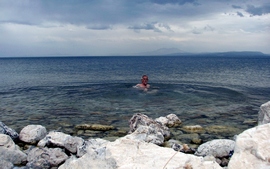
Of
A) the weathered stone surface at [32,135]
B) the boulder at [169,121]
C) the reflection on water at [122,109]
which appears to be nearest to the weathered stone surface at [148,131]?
the boulder at [169,121]

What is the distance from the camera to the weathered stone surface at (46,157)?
31.8 feet

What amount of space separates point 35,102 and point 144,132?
705 inches

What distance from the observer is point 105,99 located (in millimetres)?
27094

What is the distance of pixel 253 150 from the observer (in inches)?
228

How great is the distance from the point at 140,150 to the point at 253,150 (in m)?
3.15

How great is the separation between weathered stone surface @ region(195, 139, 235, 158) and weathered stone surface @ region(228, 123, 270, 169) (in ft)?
15.0

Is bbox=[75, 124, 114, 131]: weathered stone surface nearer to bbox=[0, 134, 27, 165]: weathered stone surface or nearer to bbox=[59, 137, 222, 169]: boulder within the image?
bbox=[0, 134, 27, 165]: weathered stone surface

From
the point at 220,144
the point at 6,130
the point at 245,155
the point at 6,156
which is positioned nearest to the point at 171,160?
the point at 245,155

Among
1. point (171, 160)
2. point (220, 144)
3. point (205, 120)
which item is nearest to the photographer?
point (171, 160)

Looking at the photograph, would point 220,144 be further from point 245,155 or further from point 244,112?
point 244,112

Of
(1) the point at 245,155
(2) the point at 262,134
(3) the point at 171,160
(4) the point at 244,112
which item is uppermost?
(2) the point at 262,134

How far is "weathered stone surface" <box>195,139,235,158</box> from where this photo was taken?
10.4 meters

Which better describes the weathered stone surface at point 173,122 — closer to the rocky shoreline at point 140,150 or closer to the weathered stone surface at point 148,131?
the rocky shoreline at point 140,150

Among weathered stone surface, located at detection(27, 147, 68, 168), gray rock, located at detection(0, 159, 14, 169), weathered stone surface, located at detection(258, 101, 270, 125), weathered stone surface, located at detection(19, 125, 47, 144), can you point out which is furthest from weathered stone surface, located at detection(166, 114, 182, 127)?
gray rock, located at detection(0, 159, 14, 169)
